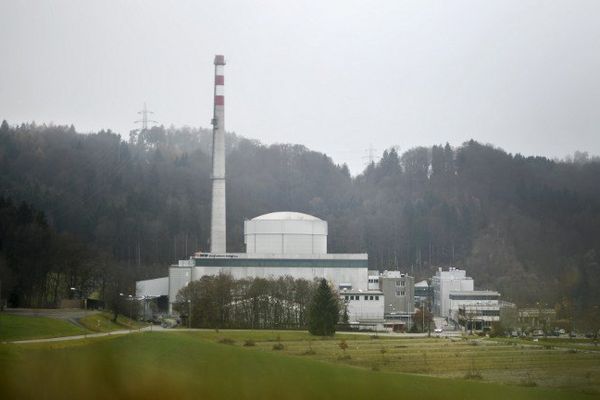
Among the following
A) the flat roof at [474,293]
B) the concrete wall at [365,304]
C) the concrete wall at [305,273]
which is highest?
the concrete wall at [305,273]

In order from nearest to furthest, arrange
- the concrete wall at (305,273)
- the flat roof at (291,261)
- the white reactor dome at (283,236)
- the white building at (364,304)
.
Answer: the white building at (364,304)
the concrete wall at (305,273)
the flat roof at (291,261)
the white reactor dome at (283,236)

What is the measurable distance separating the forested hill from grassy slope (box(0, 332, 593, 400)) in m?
7.87

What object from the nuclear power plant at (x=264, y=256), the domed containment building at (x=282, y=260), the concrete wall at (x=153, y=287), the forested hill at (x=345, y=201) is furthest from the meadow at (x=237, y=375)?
the domed containment building at (x=282, y=260)

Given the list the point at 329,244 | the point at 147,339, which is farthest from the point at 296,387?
the point at 329,244

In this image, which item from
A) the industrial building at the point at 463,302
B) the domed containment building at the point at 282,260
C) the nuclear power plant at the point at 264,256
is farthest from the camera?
the domed containment building at the point at 282,260

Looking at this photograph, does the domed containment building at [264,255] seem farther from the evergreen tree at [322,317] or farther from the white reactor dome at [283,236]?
the evergreen tree at [322,317]

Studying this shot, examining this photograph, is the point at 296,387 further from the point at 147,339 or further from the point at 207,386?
the point at 147,339

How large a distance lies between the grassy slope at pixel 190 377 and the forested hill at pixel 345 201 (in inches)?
310

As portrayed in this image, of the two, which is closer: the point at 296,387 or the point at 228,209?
the point at 296,387

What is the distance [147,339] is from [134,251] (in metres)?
39.3

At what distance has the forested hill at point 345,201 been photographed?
88.8ft

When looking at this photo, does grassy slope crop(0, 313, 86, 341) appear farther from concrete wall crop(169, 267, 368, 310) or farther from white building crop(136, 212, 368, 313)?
concrete wall crop(169, 267, 368, 310)

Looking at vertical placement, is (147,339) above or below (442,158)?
below

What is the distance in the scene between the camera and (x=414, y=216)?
205 feet
